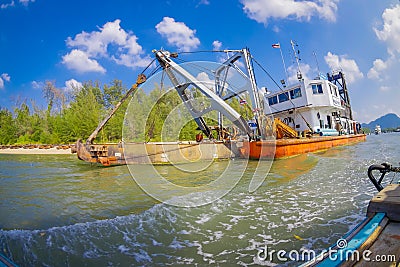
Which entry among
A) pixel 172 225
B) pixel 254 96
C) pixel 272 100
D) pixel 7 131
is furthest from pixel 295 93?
pixel 7 131

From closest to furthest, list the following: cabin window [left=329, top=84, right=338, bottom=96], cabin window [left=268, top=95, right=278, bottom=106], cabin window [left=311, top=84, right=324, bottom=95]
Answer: cabin window [left=311, top=84, right=324, bottom=95]
cabin window [left=329, top=84, right=338, bottom=96]
cabin window [left=268, top=95, right=278, bottom=106]

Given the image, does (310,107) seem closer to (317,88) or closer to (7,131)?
(317,88)

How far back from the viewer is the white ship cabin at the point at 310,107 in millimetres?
18750

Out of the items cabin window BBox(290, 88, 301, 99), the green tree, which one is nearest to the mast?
cabin window BBox(290, 88, 301, 99)

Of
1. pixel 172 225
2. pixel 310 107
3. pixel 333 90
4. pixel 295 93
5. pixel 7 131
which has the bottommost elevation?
pixel 172 225

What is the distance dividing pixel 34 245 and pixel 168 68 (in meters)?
11.6

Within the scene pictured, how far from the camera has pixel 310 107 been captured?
18500mm

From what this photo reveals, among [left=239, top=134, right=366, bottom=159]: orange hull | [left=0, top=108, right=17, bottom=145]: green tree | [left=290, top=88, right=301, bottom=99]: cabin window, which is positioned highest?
[left=0, top=108, right=17, bottom=145]: green tree

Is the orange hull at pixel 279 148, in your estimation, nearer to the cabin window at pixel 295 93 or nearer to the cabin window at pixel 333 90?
the cabin window at pixel 295 93

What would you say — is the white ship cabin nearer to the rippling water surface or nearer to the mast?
the mast

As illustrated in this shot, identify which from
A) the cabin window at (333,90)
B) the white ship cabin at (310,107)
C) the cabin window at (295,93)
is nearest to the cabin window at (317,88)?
the white ship cabin at (310,107)

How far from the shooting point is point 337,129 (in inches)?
854

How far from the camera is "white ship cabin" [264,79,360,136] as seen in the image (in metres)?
18.8

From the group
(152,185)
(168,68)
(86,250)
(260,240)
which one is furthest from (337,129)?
(86,250)
